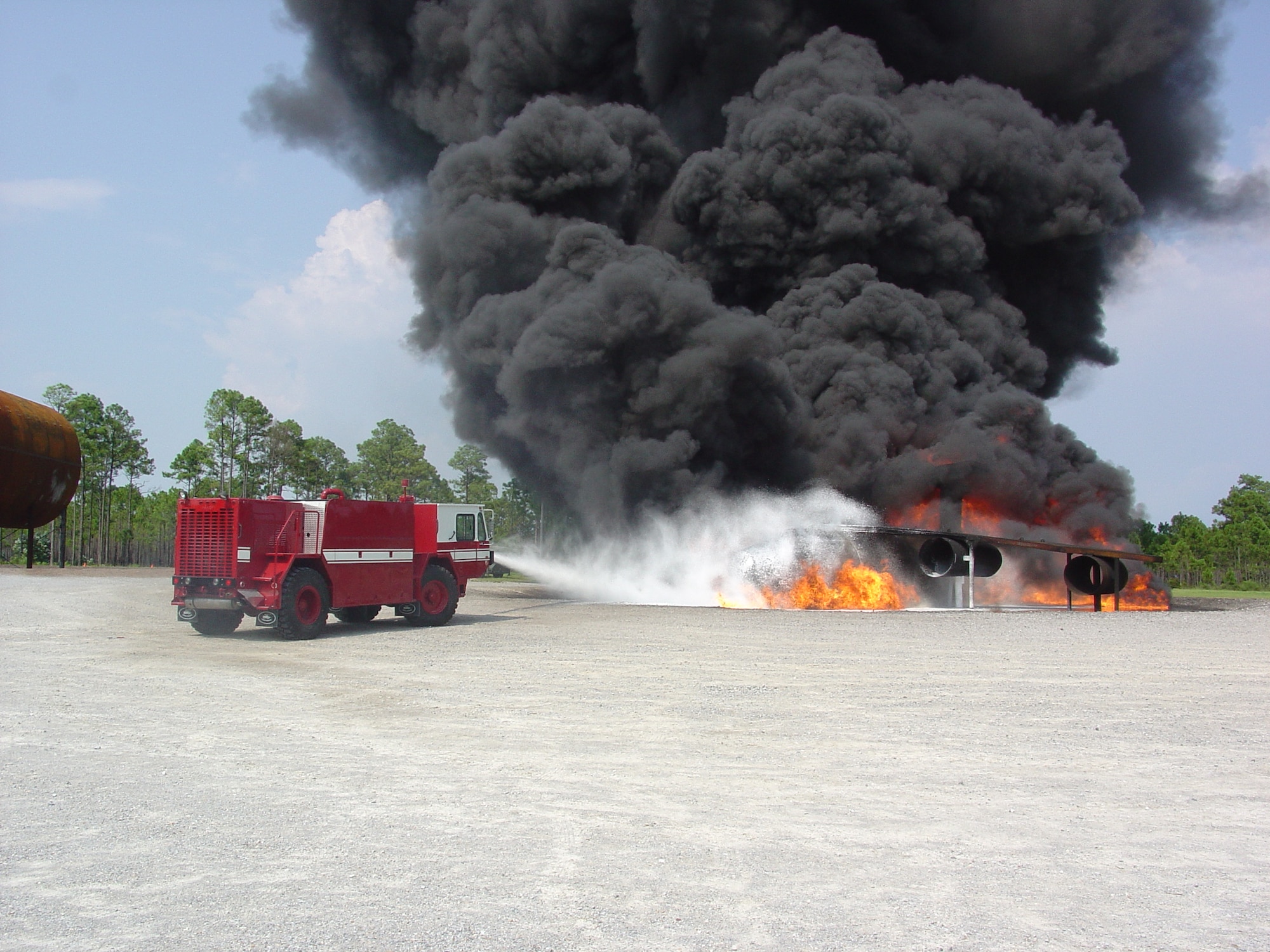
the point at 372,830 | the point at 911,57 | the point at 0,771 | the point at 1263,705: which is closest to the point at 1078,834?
the point at 372,830

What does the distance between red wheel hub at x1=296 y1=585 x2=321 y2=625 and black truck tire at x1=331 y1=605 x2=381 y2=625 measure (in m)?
2.28

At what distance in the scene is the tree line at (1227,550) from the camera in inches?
2859

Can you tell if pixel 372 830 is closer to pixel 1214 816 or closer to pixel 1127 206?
pixel 1214 816

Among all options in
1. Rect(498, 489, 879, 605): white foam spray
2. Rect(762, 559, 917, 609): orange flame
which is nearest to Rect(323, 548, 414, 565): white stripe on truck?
Rect(498, 489, 879, 605): white foam spray

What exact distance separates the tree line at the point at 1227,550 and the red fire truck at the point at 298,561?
64958 mm

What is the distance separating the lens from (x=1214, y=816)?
619cm

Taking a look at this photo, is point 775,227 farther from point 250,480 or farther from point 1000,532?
point 250,480

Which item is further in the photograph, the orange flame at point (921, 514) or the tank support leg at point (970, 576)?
the orange flame at point (921, 514)

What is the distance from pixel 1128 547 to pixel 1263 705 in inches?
912

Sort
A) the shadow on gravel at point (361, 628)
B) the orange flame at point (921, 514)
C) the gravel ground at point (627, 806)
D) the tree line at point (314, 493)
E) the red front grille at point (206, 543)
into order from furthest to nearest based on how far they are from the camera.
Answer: the tree line at point (314, 493) < the orange flame at point (921, 514) < the shadow on gravel at point (361, 628) < the red front grille at point (206, 543) < the gravel ground at point (627, 806)

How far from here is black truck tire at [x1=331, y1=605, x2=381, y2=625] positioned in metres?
19.4

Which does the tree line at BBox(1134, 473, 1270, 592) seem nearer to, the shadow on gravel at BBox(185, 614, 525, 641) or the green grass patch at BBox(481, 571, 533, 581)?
the green grass patch at BBox(481, 571, 533, 581)

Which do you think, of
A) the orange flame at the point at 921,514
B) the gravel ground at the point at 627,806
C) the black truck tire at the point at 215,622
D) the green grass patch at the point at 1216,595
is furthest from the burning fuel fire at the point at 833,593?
the green grass patch at the point at 1216,595

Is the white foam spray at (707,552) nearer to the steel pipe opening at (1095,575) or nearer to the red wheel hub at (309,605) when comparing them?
the steel pipe opening at (1095,575)
